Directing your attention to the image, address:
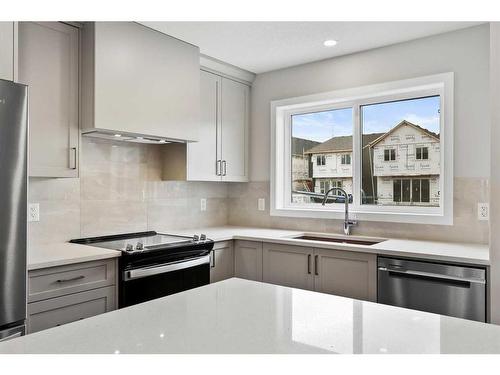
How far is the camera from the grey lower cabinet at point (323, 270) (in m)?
2.61

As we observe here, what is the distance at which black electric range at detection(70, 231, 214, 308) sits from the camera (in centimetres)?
237

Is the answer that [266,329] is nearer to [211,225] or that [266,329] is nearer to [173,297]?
[173,297]

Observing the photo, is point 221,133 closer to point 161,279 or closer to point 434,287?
point 161,279

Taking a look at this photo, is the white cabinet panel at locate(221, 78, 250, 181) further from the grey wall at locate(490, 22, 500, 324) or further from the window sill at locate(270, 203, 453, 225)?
the grey wall at locate(490, 22, 500, 324)

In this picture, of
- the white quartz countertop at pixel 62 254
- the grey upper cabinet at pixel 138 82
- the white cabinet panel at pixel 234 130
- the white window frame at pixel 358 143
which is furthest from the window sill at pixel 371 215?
the white quartz countertop at pixel 62 254

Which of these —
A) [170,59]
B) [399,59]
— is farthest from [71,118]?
[399,59]

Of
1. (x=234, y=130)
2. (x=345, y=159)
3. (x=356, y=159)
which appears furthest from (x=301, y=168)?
(x=234, y=130)

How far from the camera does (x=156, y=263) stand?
2.52 metres

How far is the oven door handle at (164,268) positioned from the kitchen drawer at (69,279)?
106 millimetres

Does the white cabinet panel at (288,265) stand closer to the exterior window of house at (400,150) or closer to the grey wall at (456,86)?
the grey wall at (456,86)

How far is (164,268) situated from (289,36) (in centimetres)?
189

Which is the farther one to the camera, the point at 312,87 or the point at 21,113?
the point at 312,87
